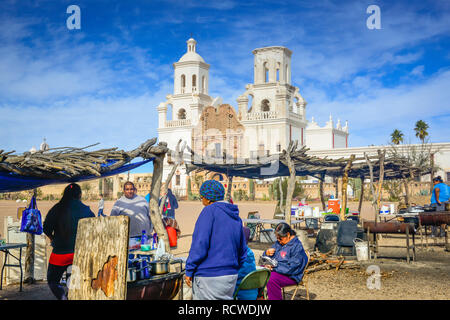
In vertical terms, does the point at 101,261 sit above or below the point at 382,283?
above

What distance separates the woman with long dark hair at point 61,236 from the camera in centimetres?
514

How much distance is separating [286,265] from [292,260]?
Result: 91 millimetres

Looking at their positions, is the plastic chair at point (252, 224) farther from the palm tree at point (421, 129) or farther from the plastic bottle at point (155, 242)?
the palm tree at point (421, 129)

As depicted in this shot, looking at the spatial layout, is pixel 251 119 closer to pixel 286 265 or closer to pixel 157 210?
pixel 157 210

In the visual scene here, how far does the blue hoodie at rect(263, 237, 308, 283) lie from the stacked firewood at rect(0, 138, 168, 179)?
2.60 metres

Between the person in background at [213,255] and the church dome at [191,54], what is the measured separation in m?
40.7

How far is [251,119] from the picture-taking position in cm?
3959

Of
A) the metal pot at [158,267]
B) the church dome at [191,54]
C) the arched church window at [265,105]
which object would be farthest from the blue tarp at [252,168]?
the church dome at [191,54]

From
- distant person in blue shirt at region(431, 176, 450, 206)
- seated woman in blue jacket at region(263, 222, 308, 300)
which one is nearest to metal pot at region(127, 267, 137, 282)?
seated woman in blue jacket at region(263, 222, 308, 300)

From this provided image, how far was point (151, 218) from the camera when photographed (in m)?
7.80

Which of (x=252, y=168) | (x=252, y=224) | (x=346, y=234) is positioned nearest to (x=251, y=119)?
(x=252, y=168)

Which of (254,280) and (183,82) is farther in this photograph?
(183,82)

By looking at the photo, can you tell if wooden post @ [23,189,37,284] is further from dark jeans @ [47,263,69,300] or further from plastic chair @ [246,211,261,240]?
plastic chair @ [246,211,261,240]

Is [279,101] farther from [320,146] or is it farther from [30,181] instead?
[30,181]
